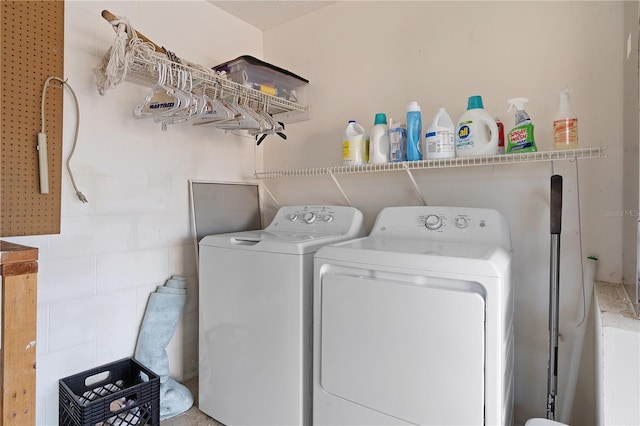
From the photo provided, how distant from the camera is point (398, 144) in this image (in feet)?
5.85

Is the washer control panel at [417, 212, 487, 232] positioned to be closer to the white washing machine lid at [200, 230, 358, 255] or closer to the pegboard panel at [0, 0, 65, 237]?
the white washing machine lid at [200, 230, 358, 255]

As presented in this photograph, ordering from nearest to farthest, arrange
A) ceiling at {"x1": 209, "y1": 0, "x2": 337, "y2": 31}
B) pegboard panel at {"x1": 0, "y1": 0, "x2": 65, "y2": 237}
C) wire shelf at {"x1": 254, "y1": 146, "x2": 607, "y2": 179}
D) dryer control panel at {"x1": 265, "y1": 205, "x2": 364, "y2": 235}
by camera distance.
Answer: wire shelf at {"x1": 254, "y1": 146, "x2": 607, "y2": 179}
pegboard panel at {"x1": 0, "y1": 0, "x2": 65, "y2": 237}
dryer control panel at {"x1": 265, "y1": 205, "x2": 364, "y2": 235}
ceiling at {"x1": 209, "y1": 0, "x2": 337, "y2": 31}

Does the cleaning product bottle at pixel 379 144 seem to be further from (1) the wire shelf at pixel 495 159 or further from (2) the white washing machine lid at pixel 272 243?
(2) the white washing machine lid at pixel 272 243

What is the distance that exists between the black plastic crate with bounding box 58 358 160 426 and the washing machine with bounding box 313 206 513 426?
0.79 m

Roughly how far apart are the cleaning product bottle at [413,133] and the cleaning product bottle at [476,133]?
7.6 inches

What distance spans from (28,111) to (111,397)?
4.12 ft

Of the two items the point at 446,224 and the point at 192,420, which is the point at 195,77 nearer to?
the point at 446,224

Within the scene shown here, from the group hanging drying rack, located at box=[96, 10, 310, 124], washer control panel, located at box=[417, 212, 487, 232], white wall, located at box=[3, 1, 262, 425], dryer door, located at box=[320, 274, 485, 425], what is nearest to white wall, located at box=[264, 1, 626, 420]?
washer control panel, located at box=[417, 212, 487, 232]

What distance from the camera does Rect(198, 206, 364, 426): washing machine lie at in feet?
5.02

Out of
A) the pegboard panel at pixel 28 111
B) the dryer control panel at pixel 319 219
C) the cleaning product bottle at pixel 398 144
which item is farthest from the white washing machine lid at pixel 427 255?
the pegboard panel at pixel 28 111

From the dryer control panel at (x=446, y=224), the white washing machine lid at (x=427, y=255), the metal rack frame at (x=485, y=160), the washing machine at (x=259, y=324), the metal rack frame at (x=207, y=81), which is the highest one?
the metal rack frame at (x=207, y=81)

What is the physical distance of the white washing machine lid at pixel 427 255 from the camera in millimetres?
1157

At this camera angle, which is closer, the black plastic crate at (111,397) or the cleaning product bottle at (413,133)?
the black plastic crate at (111,397)

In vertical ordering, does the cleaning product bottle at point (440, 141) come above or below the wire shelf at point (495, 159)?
above
